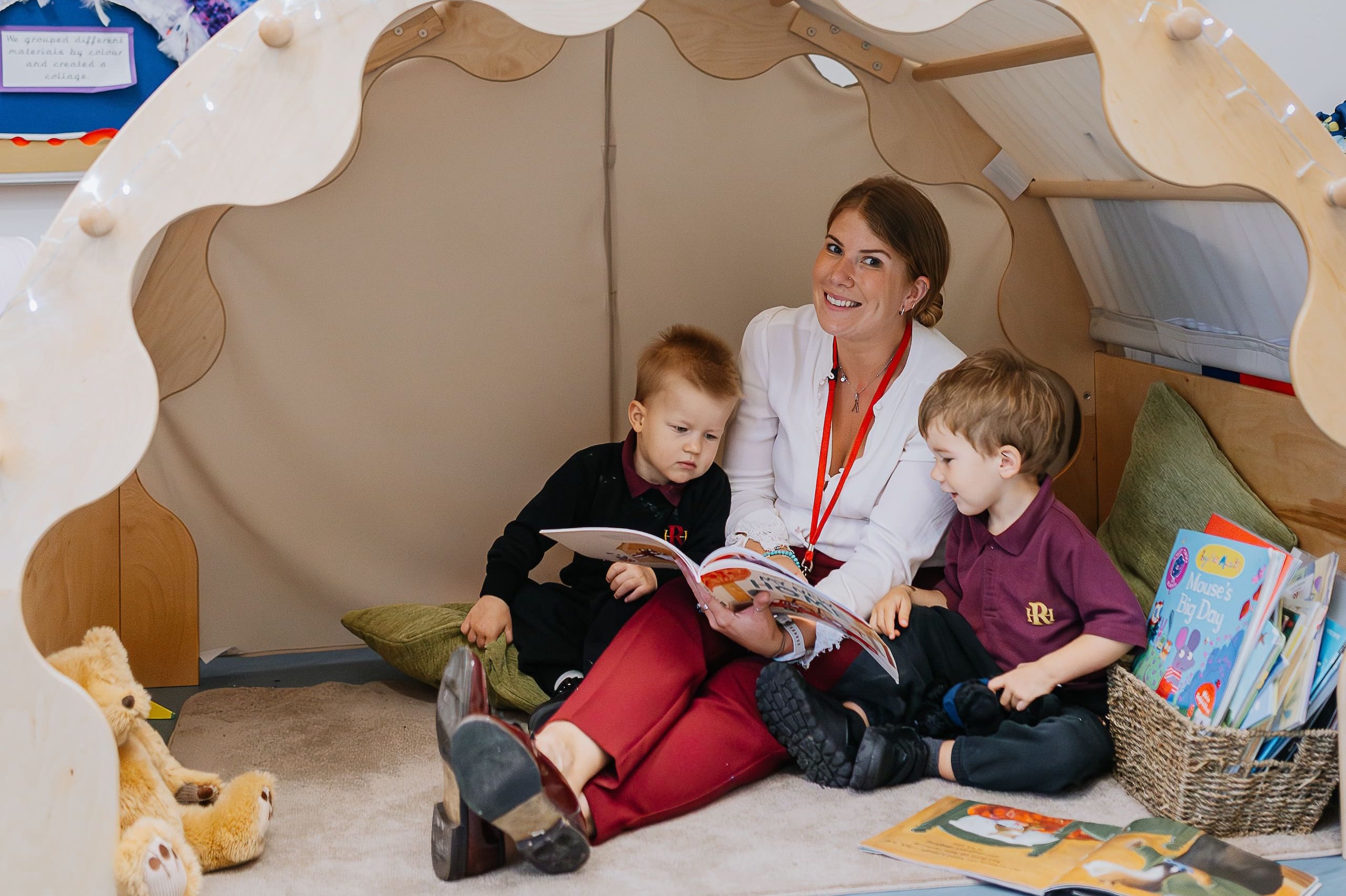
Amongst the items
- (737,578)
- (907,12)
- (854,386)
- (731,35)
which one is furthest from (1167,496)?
(731,35)

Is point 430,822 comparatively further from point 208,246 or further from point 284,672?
point 208,246

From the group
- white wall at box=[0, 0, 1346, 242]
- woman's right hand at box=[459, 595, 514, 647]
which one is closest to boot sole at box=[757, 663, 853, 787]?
woman's right hand at box=[459, 595, 514, 647]

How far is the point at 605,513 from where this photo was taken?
81.5 inches

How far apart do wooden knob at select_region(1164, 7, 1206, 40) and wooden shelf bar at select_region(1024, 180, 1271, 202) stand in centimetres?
20

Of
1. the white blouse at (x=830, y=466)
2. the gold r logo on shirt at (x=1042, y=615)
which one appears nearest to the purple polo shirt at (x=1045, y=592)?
the gold r logo on shirt at (x=1042, y=615)

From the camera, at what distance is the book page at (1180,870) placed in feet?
4.49

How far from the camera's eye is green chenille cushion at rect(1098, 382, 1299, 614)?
195 cm

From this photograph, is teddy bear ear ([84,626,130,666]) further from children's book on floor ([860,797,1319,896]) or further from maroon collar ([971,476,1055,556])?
maroon collar ([971,476,1055,556])

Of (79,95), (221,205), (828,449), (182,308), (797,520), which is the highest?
(79,95)

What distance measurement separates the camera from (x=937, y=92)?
2.42m

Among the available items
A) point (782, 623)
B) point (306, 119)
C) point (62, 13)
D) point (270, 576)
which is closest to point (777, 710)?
point (782, 623)

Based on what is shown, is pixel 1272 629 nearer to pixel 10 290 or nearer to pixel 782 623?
pixel 782 623

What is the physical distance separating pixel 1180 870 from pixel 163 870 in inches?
45.6

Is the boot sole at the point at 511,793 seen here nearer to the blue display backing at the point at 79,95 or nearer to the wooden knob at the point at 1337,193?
the wooden knob at the point at 1337,193
